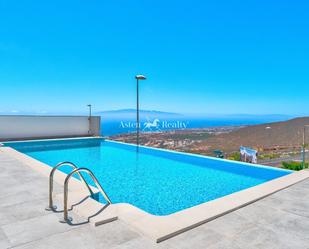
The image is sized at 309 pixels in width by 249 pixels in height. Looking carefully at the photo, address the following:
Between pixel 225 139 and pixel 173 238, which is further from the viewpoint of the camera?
pixel 225 139

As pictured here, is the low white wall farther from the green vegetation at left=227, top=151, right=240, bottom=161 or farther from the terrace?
the terrace

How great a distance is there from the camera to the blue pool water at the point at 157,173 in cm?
482

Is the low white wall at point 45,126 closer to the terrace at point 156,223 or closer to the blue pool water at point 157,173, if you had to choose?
the blue pool water at point 157,173

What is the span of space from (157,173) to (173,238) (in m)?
4.37

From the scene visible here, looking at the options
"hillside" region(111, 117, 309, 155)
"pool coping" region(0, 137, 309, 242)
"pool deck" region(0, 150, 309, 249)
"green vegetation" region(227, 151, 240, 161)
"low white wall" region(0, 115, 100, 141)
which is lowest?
"pool deck" region(0, 150, 309, 249)

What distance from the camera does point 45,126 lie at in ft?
38.8

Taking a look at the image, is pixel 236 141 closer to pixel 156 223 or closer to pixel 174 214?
pixel 174 214

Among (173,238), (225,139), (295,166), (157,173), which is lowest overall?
(157,173)

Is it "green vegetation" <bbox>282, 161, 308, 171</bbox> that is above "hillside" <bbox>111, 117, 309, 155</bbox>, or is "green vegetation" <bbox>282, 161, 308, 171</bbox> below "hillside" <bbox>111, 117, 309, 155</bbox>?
below

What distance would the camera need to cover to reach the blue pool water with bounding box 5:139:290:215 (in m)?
4.82

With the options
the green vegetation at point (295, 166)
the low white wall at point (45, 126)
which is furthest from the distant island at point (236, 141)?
the low white wall at point (45, 126)

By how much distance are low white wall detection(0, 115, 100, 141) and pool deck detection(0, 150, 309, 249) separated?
8.62 meters

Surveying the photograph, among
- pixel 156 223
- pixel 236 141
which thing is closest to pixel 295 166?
pixel 156 223

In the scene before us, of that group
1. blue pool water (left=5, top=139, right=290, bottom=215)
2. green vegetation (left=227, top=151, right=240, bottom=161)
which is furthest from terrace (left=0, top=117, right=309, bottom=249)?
green vegetation (left=227, top=151, right=240, bottom=161)
